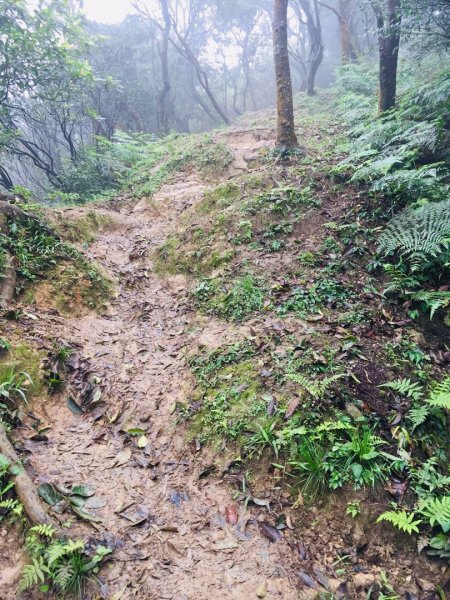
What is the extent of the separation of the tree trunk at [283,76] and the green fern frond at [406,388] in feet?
20.8

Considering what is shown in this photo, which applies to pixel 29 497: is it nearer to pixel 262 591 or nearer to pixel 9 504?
pixel 9 504

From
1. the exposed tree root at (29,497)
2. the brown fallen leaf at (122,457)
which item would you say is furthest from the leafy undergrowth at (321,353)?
the exposed tree root at (29,497)

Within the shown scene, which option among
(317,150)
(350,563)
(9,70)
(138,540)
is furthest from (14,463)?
(9,70)

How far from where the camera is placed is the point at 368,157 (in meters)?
7.19

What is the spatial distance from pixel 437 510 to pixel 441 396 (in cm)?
95

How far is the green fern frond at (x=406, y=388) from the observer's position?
356cm

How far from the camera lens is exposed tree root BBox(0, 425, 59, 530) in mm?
2683

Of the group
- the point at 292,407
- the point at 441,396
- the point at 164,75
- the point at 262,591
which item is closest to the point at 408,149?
the point at 441,396

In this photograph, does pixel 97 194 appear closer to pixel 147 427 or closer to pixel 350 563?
pixel 147 427

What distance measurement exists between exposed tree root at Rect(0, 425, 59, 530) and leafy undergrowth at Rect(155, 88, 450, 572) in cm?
146

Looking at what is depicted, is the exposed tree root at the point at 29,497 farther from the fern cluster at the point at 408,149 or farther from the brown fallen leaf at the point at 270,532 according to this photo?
the fern cluster at the point at 408,149

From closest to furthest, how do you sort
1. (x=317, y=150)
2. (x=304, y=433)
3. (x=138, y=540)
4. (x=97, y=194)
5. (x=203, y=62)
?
1. (x=138, y=540)
2. (x=304, y=433)
3. (x=317, y=150)
4. (x=97, y=194)
5. (x=203, y=62)

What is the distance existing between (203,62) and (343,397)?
25.2 meters

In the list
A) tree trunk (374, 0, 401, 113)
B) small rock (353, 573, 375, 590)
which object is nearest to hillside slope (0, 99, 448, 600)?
small rock (353, 573, 375, 590)
